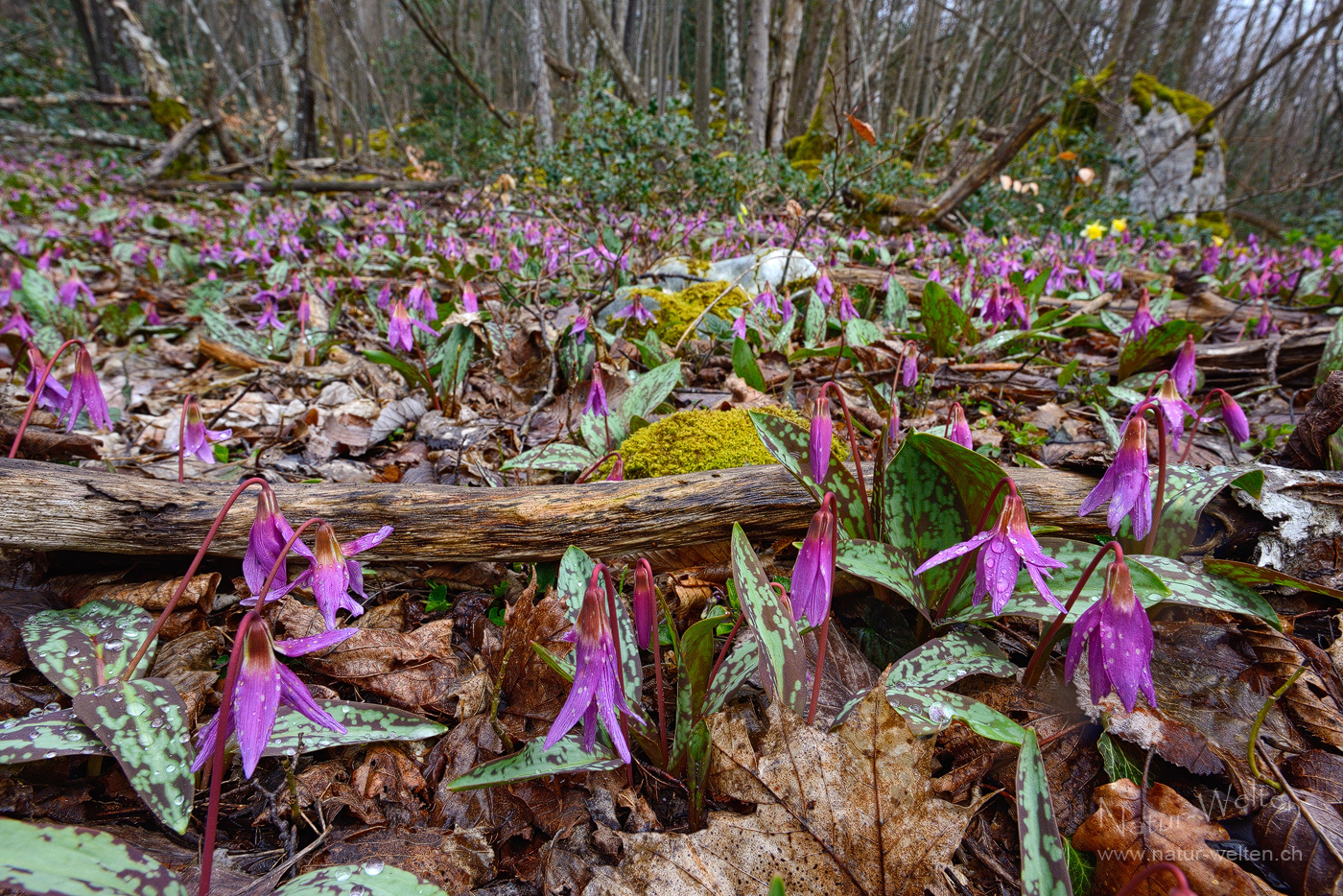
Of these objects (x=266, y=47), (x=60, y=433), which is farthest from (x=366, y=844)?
(x=266, y=47)

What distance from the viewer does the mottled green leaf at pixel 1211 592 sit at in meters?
1.02

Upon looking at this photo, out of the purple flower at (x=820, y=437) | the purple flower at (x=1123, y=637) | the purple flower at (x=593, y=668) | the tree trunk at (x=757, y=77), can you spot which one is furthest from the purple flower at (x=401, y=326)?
the tree trunk at (x=757, y=77)

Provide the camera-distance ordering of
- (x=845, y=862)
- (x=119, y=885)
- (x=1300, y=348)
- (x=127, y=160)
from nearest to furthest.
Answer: (x=119, y=885) → (x=845, y=862) → (x=1300, y=348) → (x=127, y=160)

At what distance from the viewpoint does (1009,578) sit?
3.04 ft

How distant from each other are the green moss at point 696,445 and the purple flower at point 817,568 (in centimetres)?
72

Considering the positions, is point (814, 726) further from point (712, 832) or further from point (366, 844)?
point (366, 844)

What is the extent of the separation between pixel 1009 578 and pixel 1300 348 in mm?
2276

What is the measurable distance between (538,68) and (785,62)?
3535mm

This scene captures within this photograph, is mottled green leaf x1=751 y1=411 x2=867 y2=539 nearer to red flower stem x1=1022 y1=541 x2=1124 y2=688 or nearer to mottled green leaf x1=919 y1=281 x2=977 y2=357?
red flower stem x1=1022 y1=541 x2=1124 y2=688

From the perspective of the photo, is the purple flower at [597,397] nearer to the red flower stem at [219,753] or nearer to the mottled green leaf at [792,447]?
the mottled green leaf at [792,447]

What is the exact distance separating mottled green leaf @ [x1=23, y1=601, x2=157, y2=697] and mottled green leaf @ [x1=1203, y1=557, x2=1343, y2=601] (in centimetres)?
179

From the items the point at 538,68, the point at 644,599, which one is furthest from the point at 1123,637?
the point at 538,68

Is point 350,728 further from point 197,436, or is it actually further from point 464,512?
point 197,436

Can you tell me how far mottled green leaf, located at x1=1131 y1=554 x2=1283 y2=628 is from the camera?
40.2 inches
